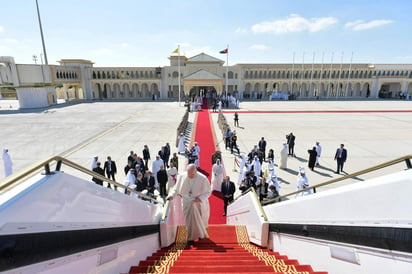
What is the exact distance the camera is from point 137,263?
3.57m

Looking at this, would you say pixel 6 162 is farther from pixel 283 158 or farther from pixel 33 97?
pixel 33 97

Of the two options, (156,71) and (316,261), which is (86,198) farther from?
(156,71)

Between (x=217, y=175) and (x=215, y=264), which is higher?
(x=215, y=264)

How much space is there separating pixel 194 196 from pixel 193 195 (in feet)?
0.09

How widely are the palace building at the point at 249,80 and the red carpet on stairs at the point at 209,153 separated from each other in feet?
91.8

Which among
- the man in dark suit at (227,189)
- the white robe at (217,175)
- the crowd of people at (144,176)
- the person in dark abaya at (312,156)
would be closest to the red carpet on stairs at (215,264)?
the man in dark suit at (227,189)

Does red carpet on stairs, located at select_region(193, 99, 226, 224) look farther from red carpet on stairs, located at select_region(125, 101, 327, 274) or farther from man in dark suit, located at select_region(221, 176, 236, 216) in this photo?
red carpet on stairs, located at select_region(125, 101, 327, 274)

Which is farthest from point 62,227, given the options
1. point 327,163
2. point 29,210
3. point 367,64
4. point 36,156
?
point 367,64

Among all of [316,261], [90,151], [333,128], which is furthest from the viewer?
[333,128]

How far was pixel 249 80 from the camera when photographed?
50.7 metres

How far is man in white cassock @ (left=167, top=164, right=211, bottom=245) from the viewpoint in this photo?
461cm

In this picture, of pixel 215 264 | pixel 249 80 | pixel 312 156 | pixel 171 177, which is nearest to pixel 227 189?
pixel 171 177

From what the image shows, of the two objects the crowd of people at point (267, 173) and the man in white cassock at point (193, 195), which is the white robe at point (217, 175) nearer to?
the crowd of people at point (267, 173)

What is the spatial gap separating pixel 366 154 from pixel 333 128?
7834mm
